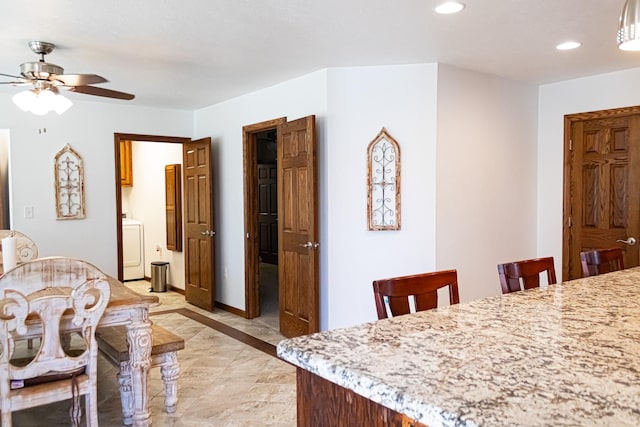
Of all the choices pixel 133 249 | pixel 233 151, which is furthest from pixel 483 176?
pixel 133 249

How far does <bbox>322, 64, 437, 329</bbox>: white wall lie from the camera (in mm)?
4000

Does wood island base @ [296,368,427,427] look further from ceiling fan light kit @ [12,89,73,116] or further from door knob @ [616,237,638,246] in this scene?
door knob @ [616,237,638,246]

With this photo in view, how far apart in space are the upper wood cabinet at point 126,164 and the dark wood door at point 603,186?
239 inches

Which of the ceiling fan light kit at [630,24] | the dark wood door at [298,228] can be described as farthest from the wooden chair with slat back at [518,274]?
the dark wood door at [298,228]

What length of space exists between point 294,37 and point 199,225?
3.21 metres

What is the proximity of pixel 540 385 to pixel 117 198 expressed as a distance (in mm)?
5571

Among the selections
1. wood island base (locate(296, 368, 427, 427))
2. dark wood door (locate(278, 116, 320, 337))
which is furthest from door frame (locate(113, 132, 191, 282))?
wood island base (locate(296, 368, 427, 427))

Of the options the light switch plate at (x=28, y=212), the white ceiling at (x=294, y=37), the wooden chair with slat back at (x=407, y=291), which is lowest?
the wooden chair with slat back at (x=407, y=291)

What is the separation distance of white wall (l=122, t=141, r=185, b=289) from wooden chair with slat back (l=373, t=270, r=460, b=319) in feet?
17.9

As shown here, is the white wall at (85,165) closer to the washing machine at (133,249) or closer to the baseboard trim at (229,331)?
the baseboard trim at (229,331)

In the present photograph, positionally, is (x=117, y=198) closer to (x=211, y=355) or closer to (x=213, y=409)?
(x=211, y=355)

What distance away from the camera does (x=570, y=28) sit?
10.2 ft

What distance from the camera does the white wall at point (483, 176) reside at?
13.3 feet

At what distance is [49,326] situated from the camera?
7.24 feet
